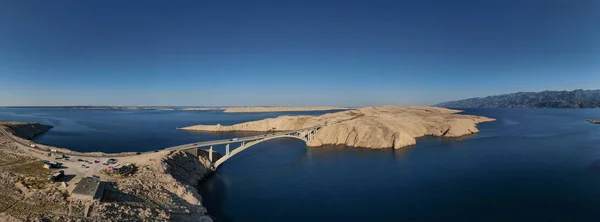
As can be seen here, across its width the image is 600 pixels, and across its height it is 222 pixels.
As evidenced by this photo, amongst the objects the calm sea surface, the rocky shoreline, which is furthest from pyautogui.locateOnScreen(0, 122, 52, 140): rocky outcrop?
the rocky shoreline

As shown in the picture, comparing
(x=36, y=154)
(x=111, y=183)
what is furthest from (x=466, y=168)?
(x=36, y=154)

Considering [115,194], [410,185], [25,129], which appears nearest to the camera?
[115,194]

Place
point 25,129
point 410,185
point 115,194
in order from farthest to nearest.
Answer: point 25,129 → point 410,185 → point 115,194

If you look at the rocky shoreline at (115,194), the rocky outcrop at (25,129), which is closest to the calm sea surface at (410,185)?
the rocky shoreline at (115,194)

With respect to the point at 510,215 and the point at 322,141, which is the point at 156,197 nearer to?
the point at 510,215

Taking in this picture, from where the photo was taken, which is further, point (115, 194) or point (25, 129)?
point (25, 129)

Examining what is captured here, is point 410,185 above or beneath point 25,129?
beneath

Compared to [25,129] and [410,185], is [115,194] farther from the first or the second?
[25,129]

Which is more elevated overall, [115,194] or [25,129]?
[25,129]

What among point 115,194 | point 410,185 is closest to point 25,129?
point 115,194

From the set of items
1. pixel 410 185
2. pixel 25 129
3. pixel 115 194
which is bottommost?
pixel 410 185
